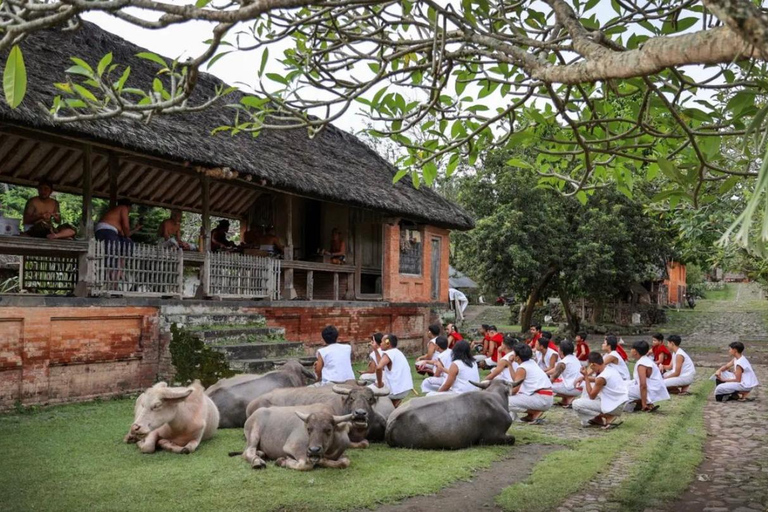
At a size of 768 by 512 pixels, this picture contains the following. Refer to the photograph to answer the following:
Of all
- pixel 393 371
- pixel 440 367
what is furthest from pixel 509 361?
pixel 393 371

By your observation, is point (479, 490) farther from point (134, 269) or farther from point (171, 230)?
point (171, 230)

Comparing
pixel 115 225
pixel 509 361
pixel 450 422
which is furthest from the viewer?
pixel 115 225

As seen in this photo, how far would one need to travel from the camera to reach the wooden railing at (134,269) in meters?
11.6

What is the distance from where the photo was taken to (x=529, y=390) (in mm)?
10070

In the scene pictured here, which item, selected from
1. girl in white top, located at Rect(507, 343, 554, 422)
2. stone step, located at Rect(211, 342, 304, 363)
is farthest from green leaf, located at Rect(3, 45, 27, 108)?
stone step, located at Rect(211, 342, 304, 363)

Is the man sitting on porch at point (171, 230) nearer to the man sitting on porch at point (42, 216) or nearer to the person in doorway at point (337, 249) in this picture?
the man sitting on porch at point (42, 216)

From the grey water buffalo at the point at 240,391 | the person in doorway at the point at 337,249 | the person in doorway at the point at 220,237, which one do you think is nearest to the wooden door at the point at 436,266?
the person in doorway at the point at 337,249

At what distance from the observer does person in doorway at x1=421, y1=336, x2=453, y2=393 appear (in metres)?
11.0

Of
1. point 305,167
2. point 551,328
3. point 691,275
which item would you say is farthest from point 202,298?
point 691,275

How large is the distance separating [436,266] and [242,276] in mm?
9680

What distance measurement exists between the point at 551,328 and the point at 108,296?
29.2 meters

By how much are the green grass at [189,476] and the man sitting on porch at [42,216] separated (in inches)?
158

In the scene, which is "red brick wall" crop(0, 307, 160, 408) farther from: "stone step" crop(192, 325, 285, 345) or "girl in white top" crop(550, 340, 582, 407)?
"girl in white top" crop(550, 340, 582, 407)

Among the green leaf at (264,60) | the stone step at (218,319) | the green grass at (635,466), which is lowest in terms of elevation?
the green grass at (635,466)
